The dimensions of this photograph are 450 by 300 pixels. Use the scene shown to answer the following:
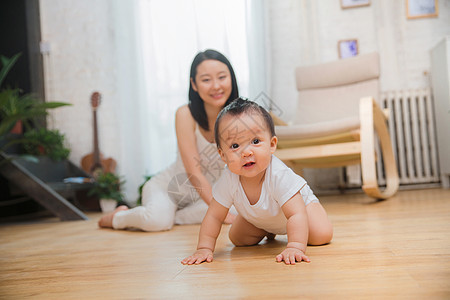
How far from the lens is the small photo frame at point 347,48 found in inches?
→ 118

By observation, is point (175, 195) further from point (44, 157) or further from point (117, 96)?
point (117, 96)

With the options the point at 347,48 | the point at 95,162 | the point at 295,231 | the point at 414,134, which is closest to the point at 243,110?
the point at 295,231

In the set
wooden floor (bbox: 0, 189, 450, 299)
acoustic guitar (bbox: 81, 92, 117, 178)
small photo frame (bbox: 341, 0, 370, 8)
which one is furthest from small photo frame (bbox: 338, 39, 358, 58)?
acoustic guitar (bbox: 81, 92, 117, 178)

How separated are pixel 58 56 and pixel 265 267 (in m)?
3.19

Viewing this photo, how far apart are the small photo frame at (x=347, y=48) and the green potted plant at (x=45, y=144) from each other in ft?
7.23

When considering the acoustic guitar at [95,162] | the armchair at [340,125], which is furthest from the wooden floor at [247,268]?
the acoustic guitar at [95,162]

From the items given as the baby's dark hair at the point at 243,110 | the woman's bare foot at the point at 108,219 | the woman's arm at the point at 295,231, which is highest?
the baby's dark hair at the point at 243,110

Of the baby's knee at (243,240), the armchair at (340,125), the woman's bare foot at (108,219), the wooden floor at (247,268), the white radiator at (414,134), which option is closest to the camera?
the wooden floor at (247,268)

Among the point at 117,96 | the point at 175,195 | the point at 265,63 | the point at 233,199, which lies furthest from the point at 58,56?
the point at 233,199

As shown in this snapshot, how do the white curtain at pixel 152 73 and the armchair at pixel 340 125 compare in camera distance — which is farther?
the white curtain at pixel 152 73

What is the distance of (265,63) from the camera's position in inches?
120

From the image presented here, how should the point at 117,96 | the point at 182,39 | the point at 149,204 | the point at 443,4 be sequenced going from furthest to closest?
the point at 117,96 → the point at 182,39 → the point at 443,4 → the point at 149,204

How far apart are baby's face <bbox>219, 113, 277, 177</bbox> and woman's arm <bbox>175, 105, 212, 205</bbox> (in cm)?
67

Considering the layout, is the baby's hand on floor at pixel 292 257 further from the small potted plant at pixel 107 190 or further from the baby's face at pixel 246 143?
the small potted plant at pixel 107 190
